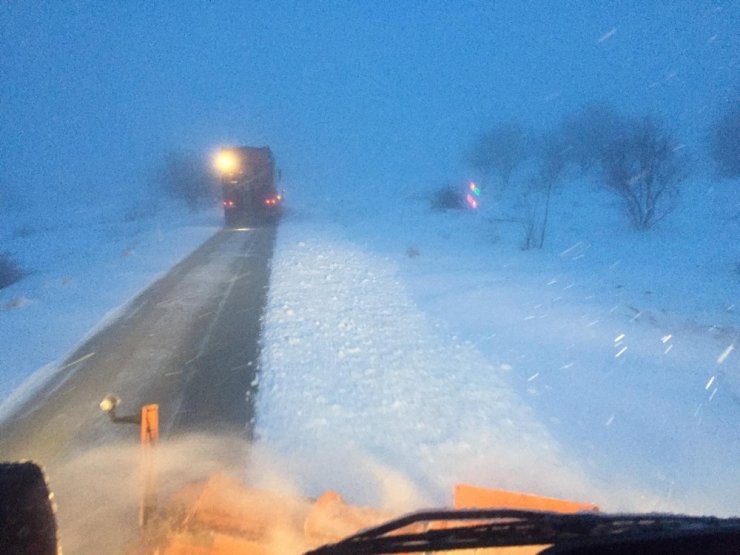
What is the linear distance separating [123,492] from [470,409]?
14.4ft

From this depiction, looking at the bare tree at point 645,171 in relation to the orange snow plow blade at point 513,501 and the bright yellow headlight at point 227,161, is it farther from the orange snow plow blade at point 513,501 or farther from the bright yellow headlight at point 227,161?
the bright yellow headlight at point 227,161

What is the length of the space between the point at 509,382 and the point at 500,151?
4604 cm

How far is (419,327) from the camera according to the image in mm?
9023

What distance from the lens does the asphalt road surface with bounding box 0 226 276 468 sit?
5.66m

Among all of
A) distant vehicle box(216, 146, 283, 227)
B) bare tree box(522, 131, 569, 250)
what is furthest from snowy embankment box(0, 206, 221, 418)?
bare tree box(522, 131, 569, 250)

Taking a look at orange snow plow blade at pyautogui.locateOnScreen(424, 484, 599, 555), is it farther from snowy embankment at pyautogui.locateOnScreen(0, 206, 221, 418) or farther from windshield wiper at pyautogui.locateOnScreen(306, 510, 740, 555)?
snowy embankment at pyautogui.locateOnScreen(0, 206, 221, 418)

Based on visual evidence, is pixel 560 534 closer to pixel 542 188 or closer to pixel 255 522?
pixel 255 522

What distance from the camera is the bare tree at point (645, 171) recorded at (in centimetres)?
2006

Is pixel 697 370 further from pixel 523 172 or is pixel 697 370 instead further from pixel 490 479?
pixel 523 172

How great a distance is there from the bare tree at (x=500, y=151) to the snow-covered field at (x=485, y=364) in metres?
32.1

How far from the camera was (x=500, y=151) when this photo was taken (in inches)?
1887

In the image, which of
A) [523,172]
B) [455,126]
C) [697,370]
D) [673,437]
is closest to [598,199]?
[523,172]

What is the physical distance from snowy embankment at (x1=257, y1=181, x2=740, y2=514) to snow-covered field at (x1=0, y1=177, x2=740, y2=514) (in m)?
0.03

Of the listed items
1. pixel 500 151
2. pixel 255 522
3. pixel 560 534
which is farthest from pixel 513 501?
pixel 500 151
